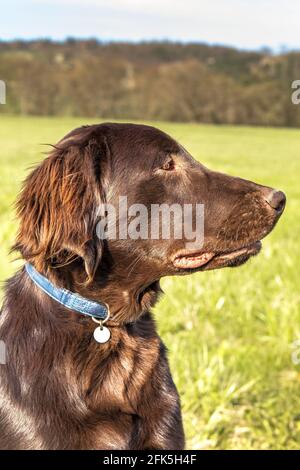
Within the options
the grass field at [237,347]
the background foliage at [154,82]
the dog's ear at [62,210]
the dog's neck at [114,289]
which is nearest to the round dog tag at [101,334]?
the dog's neck at [114,289]

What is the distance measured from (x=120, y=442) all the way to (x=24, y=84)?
60.2 metres

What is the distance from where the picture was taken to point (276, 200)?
10.5 ft

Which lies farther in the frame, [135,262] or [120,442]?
[135,262]

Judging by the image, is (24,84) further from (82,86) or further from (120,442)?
(120,442)

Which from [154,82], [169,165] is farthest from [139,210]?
[154,82]

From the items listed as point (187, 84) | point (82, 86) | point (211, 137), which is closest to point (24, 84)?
point (82, 86)

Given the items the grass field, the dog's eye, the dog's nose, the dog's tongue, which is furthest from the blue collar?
the dog's nose

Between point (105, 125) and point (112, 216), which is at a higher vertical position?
point (105, 125)

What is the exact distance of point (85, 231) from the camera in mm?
2879

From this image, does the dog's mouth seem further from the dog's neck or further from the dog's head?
the dog's neck

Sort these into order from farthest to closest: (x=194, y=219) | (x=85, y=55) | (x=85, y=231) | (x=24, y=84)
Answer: (x=85, y=55)
(x=24, y=84)
(x=194, y=219)
(x=85, y=231)

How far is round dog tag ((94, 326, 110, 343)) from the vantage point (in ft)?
10.0

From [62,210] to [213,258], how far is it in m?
0.81

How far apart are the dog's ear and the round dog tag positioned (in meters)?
0.27
